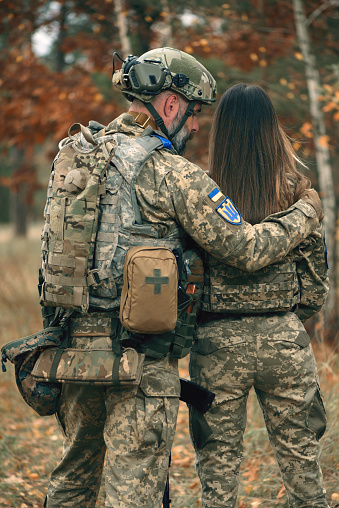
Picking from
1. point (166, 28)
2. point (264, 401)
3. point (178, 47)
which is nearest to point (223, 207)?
point (264, 401)

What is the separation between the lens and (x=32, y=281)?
9383 mm

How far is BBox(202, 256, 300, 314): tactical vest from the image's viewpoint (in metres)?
2.68

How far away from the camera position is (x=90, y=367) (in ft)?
7.73

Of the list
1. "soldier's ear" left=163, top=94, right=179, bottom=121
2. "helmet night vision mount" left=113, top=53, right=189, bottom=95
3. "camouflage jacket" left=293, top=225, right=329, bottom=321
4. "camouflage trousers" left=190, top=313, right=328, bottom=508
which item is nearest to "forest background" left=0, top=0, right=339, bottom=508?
"camouflage trousers" left=190, top=313, right=328, bottom=508

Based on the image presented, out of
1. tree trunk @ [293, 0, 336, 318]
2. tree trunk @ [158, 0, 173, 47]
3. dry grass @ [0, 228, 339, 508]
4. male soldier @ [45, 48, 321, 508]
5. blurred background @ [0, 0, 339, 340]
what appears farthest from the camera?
tree trunk @ [158, 0, 173, 47]

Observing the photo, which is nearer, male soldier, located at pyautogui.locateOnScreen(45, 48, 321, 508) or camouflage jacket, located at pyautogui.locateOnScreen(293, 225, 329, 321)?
male soldier, located at pyautogui.locateOnScreen(45, 48, 321, 508)

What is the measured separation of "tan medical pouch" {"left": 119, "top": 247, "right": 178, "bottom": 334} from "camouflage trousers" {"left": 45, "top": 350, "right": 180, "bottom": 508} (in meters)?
0.25

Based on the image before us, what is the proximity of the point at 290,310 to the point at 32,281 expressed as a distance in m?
7.14

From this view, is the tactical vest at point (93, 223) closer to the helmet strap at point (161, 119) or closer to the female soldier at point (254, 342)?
the helmet strap at point (161, 119)

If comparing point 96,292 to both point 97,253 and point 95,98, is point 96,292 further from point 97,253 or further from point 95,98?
point 95,98

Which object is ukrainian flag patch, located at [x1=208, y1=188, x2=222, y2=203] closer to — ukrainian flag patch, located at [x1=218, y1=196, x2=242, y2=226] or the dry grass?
ukrainian flag patch, located at [x1=218, y1=196, x2=242, y2=226]

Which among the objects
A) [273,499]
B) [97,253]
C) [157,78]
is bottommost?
[273,499]

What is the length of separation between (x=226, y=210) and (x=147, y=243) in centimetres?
37

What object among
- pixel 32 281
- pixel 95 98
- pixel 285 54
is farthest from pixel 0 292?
pixel 285 54
